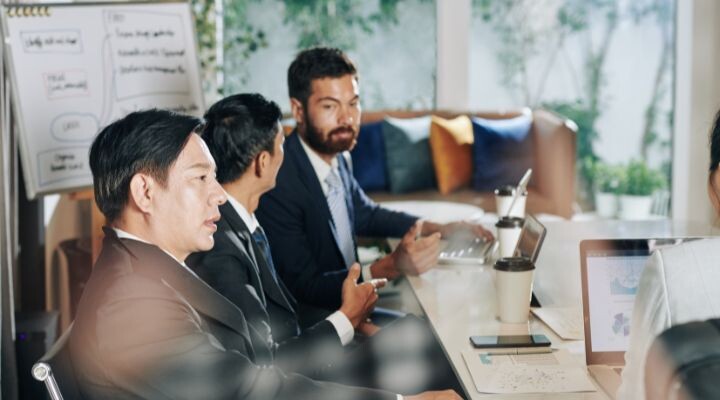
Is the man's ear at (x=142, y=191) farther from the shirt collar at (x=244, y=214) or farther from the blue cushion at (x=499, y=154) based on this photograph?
the blue cushion at (x=499, y=154)

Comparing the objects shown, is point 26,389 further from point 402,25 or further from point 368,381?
point 402,25

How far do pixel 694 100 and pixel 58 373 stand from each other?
468 cm

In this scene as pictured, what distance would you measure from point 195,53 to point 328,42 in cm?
188

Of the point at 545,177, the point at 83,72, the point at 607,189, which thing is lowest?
the point at 607,189

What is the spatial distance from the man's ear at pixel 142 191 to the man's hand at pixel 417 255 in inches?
35.5

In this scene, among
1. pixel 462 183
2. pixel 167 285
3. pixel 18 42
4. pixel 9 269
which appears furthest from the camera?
pixel 462 183

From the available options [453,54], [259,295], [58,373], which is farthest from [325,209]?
[453,54]

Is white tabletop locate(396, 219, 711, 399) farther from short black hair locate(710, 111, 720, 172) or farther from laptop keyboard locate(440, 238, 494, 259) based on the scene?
short black hair locate(710, 111, 720, 172)

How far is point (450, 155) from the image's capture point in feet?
16.8

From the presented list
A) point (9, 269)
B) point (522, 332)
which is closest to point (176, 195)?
point (522, 332)

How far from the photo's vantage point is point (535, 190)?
5234 millimetres

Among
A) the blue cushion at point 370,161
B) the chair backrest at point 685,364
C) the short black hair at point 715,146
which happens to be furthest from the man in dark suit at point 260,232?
the blue cushion at point 370,161

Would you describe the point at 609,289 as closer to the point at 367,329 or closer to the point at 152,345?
the point at 152,345

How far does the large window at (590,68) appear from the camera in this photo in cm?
555
